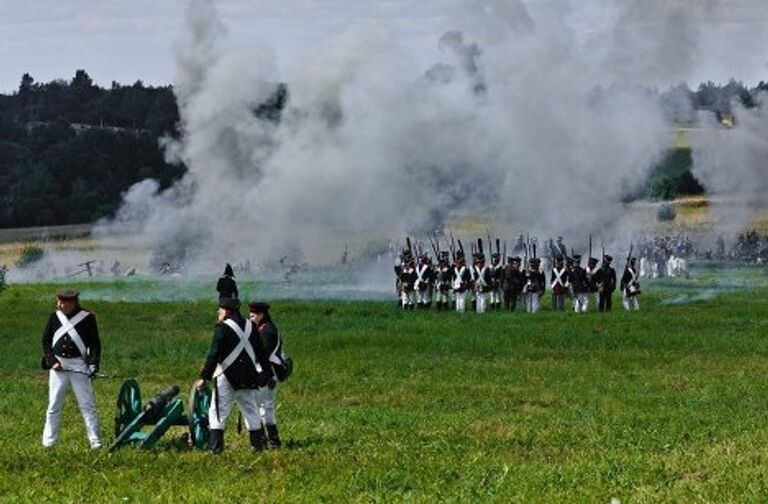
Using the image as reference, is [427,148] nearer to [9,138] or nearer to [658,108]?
[658,108]

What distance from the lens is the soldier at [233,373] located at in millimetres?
17094

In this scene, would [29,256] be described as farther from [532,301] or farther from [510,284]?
[532,301]

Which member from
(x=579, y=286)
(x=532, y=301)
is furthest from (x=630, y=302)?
(x=532, y=301)

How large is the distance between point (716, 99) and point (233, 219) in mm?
22096

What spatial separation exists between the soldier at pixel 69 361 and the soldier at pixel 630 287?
2944 cm

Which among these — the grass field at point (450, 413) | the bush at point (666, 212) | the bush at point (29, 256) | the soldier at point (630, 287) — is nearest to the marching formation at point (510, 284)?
the soldier at point (630, 287)

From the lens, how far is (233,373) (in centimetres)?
1719

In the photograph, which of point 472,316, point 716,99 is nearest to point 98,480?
point 472,316

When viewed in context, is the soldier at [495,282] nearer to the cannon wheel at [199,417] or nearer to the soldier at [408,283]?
the soldier at [408,283]

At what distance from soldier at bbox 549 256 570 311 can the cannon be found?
1181 inches

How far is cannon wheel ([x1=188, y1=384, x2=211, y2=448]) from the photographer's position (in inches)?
682

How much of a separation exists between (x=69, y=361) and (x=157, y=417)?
1431 millimetres

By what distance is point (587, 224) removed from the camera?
62.7 metres

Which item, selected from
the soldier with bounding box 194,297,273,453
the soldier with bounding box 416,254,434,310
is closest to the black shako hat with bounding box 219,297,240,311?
the soldier with bounding box 194,297,273,453
